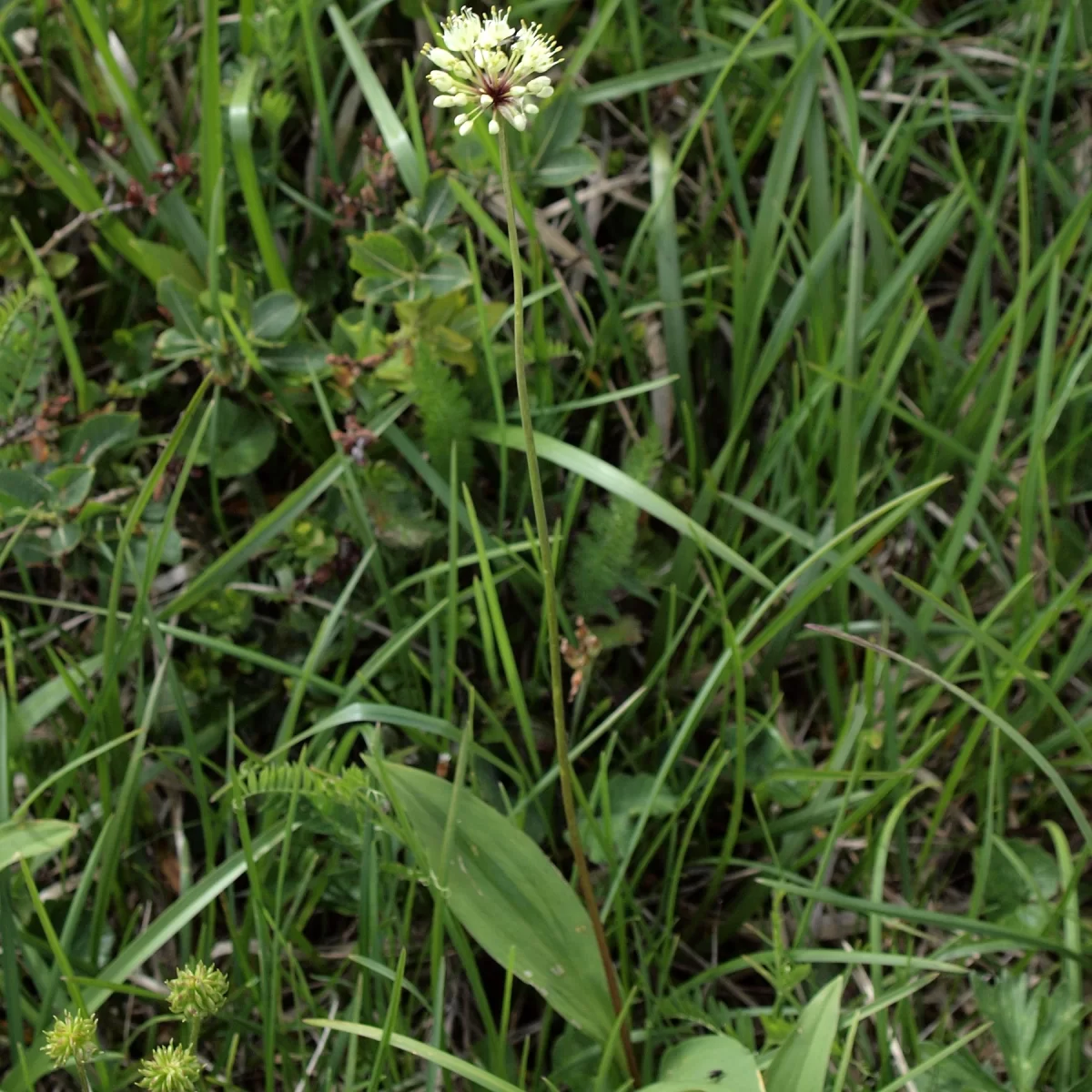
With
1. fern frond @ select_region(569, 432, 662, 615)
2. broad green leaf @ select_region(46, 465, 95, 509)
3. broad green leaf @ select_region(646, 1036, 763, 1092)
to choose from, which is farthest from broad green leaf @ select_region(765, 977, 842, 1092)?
broad green leaf @ select_region(46, 465, 95, 509)

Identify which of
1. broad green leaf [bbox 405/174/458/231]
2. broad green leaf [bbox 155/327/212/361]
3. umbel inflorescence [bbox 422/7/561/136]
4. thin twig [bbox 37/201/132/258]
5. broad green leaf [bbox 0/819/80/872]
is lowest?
broad green leaf [bbox 0/819/80/872]

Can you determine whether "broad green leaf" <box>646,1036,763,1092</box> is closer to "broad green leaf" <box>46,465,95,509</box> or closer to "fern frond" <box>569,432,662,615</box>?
"fern frond" <box>569,432,662,615</box>

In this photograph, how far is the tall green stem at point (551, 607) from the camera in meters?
0.96

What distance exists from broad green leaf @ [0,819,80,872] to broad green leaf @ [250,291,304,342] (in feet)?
2.74

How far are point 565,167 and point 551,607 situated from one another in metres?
1.05

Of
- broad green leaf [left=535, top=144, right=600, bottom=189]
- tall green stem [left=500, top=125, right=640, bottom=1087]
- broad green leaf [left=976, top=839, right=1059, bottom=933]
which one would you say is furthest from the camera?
broad green leaf [left=535, top=144, right=600, bottom=189]

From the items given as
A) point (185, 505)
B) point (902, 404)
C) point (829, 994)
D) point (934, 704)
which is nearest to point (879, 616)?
point (934, 704)

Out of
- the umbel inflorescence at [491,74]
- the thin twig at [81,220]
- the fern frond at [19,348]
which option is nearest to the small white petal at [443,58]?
the umbel inflorescence at [491,74]

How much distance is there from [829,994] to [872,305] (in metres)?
1.14

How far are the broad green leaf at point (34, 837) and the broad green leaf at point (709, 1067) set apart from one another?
32.0 inches

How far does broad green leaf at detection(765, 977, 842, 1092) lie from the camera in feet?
3.79

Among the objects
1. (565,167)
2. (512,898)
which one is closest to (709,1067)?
(512,898)

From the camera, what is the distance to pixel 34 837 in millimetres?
1396

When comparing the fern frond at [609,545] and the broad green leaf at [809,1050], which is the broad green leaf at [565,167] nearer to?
the fern frond at [609,545]
